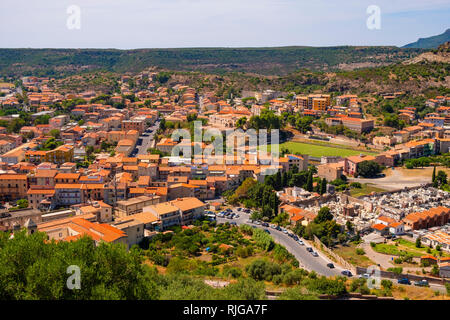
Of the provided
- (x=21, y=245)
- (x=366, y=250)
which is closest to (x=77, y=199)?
(x=21, y=245)

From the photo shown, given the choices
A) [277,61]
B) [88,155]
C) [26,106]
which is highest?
[277,61]

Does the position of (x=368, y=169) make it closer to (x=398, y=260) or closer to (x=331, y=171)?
(x=331, y=171)

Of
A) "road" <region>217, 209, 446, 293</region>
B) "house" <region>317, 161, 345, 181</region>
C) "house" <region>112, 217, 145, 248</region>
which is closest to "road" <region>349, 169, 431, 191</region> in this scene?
"house" <region>317, 161, 345, 181</region>

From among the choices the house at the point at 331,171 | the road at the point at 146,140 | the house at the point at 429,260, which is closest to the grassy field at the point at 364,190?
the house at the point at 331,171

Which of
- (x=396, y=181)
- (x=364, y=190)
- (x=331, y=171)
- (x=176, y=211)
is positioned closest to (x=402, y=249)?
(x=364, y=190)

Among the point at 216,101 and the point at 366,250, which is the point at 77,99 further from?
the point at 366,250

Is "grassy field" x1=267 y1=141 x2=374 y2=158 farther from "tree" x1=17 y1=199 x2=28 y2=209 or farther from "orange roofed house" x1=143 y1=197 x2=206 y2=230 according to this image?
"tree" x1=17 y1=199 x2=28 y2=209
